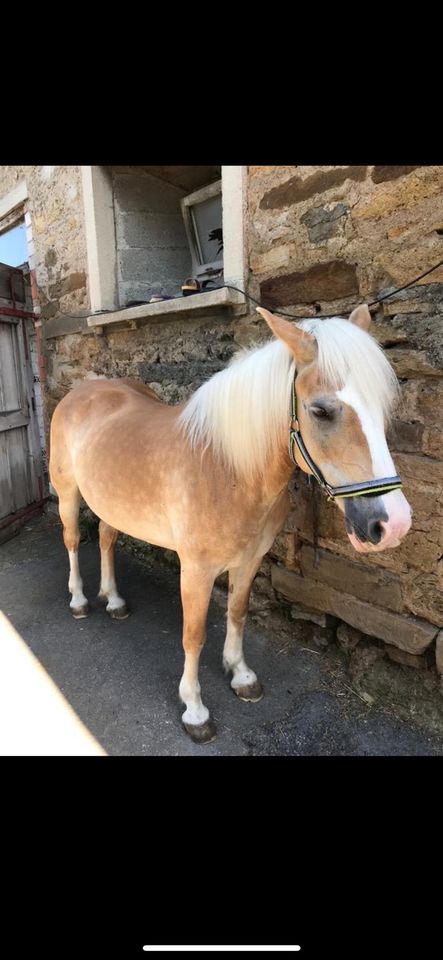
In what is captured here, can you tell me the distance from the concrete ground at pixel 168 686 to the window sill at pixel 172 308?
2045 millimetres

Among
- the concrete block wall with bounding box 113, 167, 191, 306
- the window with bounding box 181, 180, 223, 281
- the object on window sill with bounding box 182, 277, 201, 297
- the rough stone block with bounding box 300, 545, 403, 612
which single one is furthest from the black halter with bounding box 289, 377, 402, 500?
the concrete block wall with bounding box 113, 167, 191, 306

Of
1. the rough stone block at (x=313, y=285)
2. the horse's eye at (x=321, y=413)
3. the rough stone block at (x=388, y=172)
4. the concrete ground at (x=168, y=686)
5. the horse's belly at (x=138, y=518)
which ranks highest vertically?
the rough stone block at (x=388, y=172)

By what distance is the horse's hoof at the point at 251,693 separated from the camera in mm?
2494

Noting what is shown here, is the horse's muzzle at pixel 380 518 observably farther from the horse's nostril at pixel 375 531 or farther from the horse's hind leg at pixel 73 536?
the horse's hind leg at pixel 73 536

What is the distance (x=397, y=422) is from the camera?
2.23 metres

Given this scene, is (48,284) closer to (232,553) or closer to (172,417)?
(172,417)

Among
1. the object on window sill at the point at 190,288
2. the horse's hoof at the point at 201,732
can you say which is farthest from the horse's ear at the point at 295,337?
the object on window sill at the point at 190,288

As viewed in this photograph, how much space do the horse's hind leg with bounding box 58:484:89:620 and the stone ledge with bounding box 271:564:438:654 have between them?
1.42 meters

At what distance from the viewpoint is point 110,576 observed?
11.2 ft

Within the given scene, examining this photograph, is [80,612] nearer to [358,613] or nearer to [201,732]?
[201,732]

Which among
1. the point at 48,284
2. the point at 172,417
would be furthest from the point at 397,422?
the point at 48,284

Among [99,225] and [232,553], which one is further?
[99,225]

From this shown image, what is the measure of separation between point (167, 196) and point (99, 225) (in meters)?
0.67

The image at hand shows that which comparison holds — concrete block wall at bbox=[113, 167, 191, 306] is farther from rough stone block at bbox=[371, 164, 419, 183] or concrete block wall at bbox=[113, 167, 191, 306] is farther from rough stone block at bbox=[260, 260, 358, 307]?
rough stone block at bbox=[371, 164, 419, 183]
